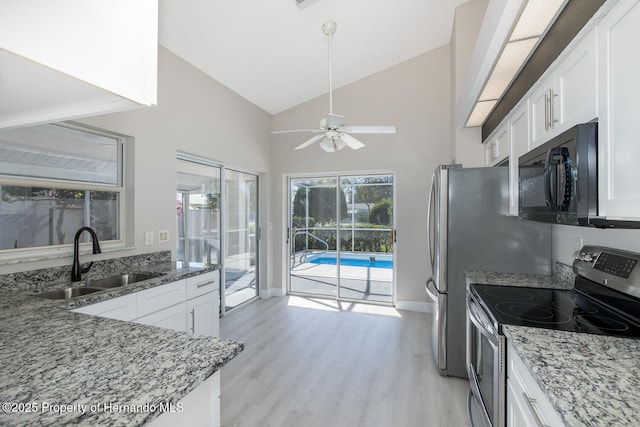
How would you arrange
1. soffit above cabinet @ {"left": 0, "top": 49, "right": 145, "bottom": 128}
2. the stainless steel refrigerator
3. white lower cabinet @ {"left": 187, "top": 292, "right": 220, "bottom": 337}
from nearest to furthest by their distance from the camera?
soffit above cabinet @ {"left": 0, "top": 49, "right": 145, "bottom": 128}, the stainless steel refrigerator, white lower cabinet @ {"left": 187, "top": 292, "right": 220, "bottom": 337}

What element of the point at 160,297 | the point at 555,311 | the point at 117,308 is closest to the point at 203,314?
the point at 160,297

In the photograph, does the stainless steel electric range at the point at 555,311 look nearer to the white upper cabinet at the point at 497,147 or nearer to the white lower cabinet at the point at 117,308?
the white upper cabinet at the point at 497,147

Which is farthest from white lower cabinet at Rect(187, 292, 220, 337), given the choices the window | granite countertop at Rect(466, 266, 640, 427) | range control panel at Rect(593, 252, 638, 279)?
range control panel at Rect(593, 252, 638, 279)

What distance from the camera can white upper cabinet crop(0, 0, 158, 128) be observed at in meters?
0.56

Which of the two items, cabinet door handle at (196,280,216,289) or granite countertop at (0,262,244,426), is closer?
granite countertop at (0,262,244,426)

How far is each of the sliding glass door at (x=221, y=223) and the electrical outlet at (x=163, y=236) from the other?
303 mm

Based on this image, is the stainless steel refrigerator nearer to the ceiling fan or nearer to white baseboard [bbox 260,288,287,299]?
the ceiling fan

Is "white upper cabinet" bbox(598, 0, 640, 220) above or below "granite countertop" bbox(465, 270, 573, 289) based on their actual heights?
above

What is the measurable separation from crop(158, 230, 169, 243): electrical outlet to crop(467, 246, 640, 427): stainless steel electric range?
274 centimetres

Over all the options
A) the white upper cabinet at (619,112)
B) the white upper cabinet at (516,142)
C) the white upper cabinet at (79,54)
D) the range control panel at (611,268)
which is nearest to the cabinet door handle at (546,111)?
the white upper cabinet at (516,142)

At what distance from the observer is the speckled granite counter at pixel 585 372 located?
737 millimetres

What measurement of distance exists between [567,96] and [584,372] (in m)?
1.23

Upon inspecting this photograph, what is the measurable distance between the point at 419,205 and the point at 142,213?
3391mm

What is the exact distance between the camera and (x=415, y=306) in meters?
4.12
